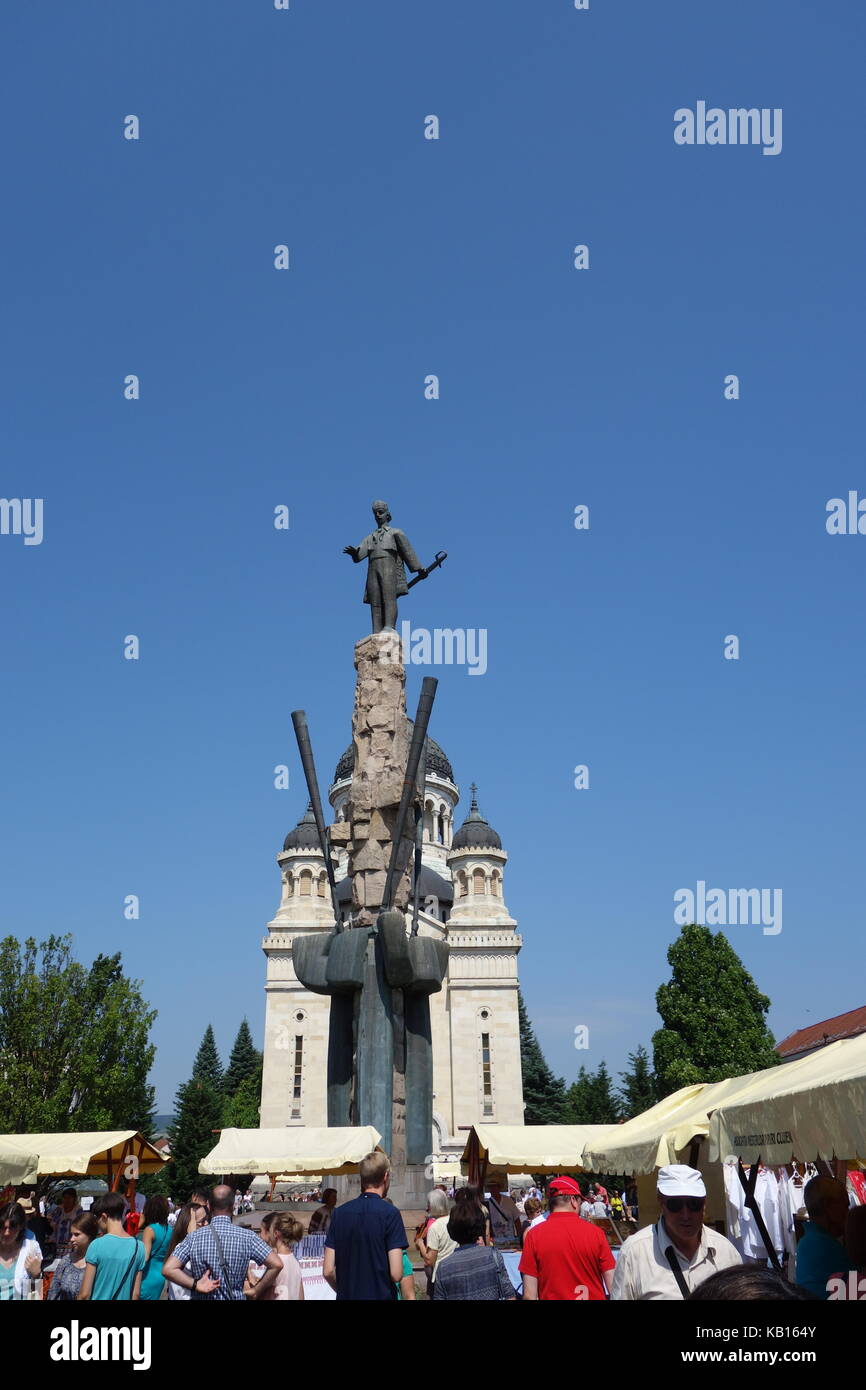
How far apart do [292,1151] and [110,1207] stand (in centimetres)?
859

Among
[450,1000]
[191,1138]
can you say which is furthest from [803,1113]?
[450,1000]

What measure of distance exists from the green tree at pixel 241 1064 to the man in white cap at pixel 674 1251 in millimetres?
90293

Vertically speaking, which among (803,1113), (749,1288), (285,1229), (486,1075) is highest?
(749,1288)

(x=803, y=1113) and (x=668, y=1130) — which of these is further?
(x=668, y=1130)

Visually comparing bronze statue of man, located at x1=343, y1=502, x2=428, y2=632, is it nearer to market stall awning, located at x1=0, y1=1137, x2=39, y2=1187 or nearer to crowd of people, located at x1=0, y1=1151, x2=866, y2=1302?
market stall awning, located at x1=0, y1=1137, x2=39, y2=1187

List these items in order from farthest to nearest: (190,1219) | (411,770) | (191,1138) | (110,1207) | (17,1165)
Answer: (191,1138), (411,770), (17,1165), (190,1219), (110,1207)

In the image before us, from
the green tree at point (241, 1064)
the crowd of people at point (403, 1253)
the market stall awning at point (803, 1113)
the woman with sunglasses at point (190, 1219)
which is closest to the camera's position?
the crowd of people at point (403, 1253)

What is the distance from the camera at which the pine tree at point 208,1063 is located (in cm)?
9465

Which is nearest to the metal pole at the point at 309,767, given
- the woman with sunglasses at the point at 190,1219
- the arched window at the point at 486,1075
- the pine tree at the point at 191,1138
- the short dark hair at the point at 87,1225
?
the woman with sunglasses at the point at 190,1219

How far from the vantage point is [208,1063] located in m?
96.4

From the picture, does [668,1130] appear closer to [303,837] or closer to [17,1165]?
[17,1165]

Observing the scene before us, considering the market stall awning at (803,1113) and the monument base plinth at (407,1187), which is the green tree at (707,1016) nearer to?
the monument base plinth at (407,1187)
